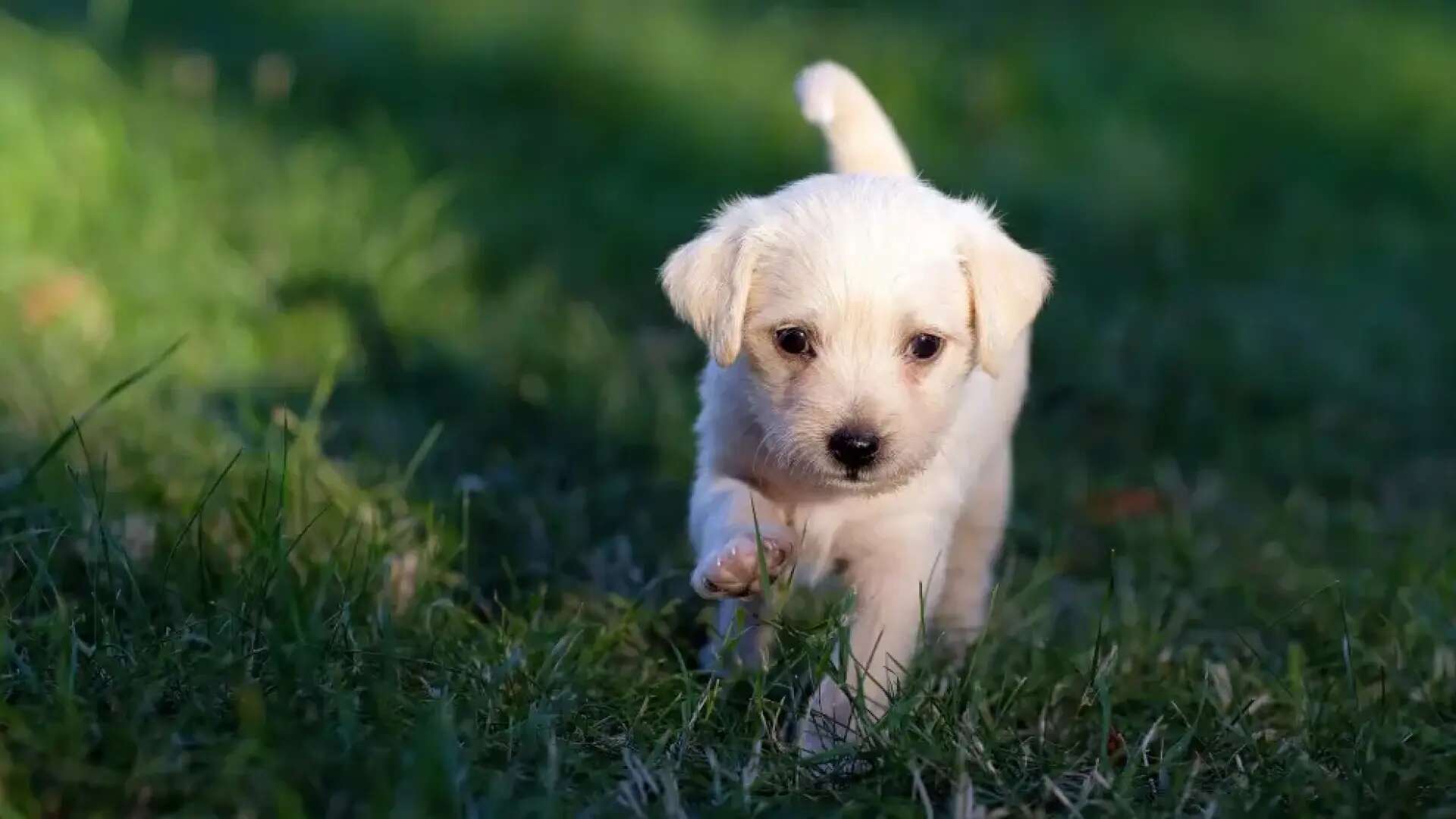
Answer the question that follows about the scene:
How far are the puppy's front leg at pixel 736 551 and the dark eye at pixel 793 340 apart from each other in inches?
11.3

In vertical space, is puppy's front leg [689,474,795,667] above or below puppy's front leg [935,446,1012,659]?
above

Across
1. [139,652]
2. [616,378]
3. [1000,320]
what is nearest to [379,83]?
[616,378]

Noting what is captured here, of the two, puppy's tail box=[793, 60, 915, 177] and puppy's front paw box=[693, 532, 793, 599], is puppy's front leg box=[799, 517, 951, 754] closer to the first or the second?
puppy's front paw box=[693, 532, 793, 599]

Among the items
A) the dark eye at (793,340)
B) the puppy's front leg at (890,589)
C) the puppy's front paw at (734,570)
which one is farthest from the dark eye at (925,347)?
the puppy's front paw at (734,570)

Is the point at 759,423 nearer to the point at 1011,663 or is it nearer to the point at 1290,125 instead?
the point at 1011,663

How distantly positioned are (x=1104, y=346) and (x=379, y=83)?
3.65m

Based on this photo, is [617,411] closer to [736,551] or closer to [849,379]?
[849,379]

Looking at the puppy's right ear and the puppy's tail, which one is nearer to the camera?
the puppy's right ear

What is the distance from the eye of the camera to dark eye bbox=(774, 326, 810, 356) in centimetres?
325

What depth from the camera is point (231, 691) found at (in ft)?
8.03

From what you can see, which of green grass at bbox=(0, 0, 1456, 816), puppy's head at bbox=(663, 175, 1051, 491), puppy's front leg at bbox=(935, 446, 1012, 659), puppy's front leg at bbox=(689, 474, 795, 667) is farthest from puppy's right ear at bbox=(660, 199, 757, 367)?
puppy's front leg at bbox=(935, 446, 1012, 659)

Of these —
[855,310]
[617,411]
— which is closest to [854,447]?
[855,310]

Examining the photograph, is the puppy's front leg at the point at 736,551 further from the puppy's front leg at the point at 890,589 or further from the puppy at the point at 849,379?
the puppy's front leg at the point at 890,589

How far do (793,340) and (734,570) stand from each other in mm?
512
